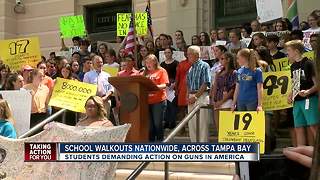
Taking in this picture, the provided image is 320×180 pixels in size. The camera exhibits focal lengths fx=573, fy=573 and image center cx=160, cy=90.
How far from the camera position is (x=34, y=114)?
980 cm

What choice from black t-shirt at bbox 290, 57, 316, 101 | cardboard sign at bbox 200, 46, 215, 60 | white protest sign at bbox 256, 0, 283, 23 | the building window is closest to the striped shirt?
cardboard sign at bbox 200, 46, 215, 60

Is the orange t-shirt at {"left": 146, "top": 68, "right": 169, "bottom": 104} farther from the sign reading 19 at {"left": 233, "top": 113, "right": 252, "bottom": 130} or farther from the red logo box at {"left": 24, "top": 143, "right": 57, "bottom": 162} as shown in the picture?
the red logo box at {"left": 24, "top": 143, "right": 57, "bottom": 162}

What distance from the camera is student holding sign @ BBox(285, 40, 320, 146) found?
692 centimetres

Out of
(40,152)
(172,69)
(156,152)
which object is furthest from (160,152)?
(172,69)

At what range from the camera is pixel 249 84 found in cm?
791

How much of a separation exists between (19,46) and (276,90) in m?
5.88

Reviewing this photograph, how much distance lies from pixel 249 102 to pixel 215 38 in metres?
3.41

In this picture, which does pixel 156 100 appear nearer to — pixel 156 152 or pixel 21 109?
pixel 21 109

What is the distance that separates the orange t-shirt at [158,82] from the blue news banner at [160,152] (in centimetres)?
550


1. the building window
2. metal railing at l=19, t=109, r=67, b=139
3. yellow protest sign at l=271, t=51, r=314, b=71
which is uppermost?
the building window

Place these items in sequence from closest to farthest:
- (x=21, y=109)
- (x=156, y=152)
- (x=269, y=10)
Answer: (x=156, y=152)
(x=21, y=109)
(x=269, y=10)

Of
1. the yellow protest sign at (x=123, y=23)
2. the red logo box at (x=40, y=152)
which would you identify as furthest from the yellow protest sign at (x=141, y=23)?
the red logo box at (x=40, y=152)

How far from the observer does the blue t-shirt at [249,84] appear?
7902mm

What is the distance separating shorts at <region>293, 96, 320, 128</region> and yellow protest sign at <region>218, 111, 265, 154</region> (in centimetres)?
42
